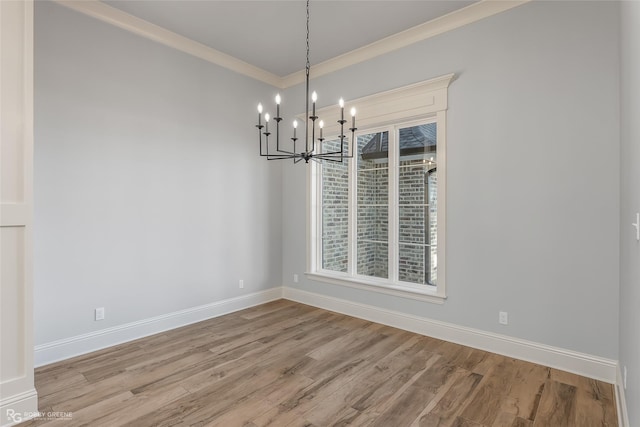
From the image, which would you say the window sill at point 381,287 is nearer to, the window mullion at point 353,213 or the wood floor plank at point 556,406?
the window mullion at point 353,213

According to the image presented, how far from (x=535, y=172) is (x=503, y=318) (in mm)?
1344

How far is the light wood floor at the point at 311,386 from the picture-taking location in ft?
6.91

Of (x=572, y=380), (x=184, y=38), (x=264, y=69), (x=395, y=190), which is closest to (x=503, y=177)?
(x=395, y=190)

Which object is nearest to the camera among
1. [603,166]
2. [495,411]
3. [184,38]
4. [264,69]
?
[495,411]

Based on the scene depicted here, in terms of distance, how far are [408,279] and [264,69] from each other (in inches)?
133

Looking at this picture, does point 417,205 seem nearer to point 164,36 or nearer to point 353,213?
point 353,213

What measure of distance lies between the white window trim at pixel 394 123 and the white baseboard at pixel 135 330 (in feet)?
3.47

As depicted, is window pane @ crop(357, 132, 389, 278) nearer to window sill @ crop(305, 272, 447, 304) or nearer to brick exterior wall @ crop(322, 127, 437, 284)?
brick exterior wall @ crop(322, 127, 437, 284)

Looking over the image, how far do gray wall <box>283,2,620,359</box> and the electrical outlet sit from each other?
40mm

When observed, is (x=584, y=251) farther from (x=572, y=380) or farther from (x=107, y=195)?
(x=107, y=195)

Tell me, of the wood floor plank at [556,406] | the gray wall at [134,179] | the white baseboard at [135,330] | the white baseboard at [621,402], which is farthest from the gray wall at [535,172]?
the gray wall at [134,179]

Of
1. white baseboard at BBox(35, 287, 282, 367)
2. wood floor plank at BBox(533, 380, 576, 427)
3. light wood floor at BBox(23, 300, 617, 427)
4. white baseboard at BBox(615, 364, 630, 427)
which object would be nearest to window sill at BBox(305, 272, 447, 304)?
light wood floor at BBox(23, 300, 617, 427)

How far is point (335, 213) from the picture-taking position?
4496 millimetres

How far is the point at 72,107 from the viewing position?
2.94m
